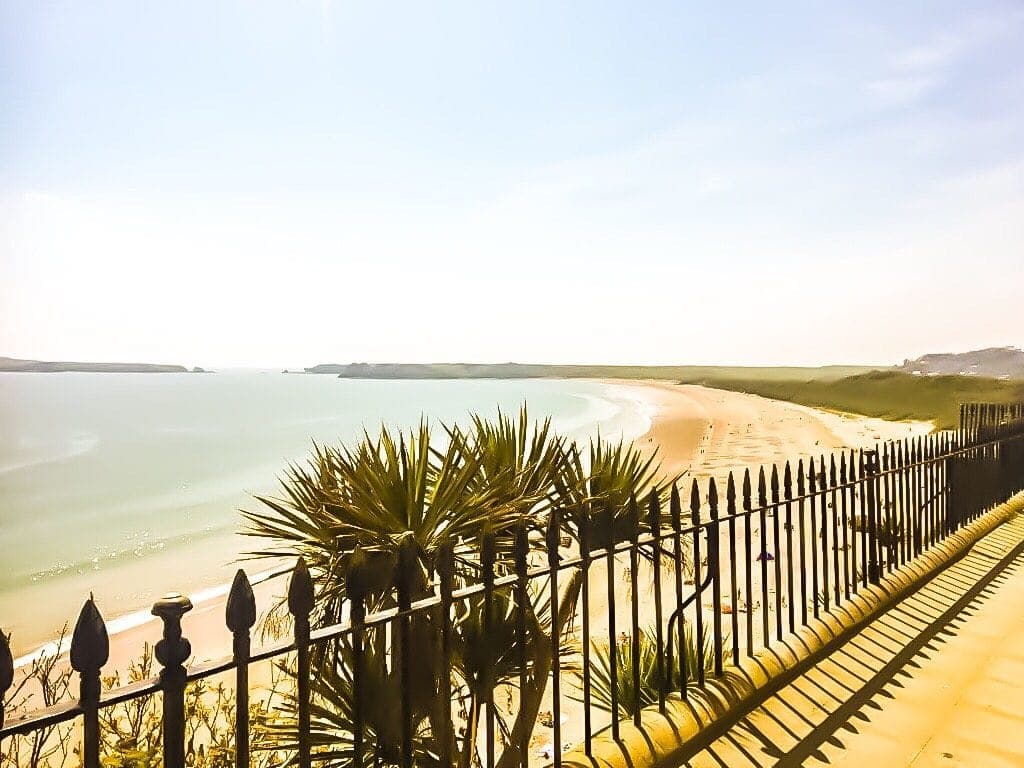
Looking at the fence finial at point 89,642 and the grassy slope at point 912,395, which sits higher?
the fence finial at point 89,642

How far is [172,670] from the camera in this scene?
5.93ft

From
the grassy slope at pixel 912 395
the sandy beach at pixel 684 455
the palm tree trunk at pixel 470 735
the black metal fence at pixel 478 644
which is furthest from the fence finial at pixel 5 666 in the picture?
the grassy slope at pixel 912 395

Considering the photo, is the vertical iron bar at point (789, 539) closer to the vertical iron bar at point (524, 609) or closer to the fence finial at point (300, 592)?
the vertical iron bar at point (524, 609)

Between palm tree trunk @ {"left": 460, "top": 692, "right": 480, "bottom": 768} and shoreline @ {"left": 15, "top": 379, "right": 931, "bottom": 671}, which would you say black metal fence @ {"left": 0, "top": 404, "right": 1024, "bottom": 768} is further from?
shoreline @ {"left": 15, "top": 379, "right": 931, "bottom": 671}

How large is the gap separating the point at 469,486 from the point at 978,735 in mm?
2940

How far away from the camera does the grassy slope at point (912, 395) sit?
163ft

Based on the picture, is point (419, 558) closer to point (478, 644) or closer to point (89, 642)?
point (478, 644)

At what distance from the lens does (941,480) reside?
7.08 meters

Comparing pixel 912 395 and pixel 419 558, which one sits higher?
pixel 419 558

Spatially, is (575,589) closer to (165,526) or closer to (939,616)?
(939,616)

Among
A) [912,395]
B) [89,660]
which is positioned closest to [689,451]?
[89,660]

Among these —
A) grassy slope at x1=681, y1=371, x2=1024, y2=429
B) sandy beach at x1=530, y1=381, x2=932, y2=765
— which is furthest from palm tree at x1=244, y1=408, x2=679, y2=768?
grassy slope at x1=681, y1=371, x2=1024, y2=429

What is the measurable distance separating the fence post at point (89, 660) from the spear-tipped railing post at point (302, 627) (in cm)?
49

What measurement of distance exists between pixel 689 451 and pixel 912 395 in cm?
3703
